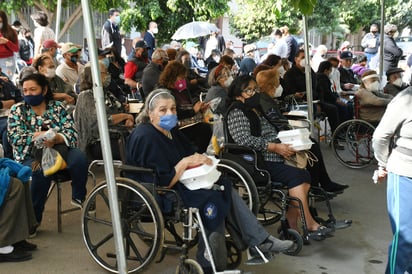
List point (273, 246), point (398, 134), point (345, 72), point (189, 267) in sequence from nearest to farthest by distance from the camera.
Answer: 1. point (398, 134)
2. point (189, 267)
3. point (273, 246)
4. point (345, 72)

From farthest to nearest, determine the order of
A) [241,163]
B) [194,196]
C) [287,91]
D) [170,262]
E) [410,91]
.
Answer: [287,91]
[241,163]
[170,262]
[194,196]
[410,91]

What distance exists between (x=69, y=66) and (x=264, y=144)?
3815mm

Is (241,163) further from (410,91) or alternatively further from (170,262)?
(410,91)

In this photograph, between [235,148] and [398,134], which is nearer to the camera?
[398,134]

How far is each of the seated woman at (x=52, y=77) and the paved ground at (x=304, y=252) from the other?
1249 mm

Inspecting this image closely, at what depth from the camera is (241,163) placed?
483 centimetres

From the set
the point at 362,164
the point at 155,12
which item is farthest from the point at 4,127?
the point at 155,12

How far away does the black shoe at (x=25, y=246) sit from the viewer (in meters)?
4.35

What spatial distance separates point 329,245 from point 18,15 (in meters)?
15.3

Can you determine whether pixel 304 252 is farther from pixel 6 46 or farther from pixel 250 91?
pixel 6 46

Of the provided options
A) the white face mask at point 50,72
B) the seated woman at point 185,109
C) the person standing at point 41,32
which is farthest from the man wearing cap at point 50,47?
the seated woman at point 185,109

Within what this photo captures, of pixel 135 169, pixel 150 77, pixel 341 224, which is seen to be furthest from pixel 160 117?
pixel 150 77

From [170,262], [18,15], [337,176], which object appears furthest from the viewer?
[18,15]

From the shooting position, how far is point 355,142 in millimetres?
7676
